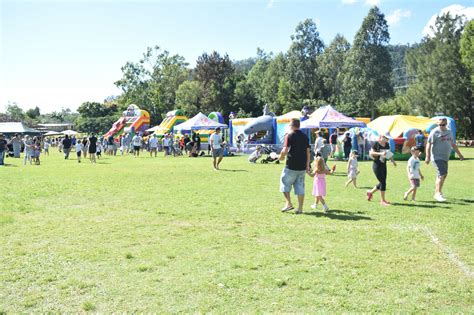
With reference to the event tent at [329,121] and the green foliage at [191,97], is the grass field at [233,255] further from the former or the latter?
the green foliage at [191,97]

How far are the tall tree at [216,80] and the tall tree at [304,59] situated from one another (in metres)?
9.06

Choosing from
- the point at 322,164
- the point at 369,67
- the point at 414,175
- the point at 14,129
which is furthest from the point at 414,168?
the point at 14,129

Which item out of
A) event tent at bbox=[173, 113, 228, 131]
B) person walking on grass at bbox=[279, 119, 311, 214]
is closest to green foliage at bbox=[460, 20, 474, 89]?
event tent at bbox=[173, 113, 228, 131]

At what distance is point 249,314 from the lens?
3920 millimetres

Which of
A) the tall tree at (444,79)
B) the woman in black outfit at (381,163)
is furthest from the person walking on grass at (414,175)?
the tall tree at (444,79)

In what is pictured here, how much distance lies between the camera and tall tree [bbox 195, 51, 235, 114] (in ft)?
215

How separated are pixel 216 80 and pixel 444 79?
3176cm

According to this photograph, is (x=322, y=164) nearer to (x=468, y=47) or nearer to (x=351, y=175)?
(x=351, y=175)

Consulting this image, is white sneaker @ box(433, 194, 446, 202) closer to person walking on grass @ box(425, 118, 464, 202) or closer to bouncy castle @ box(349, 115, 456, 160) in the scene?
person walking on grass @ box(425, 118, 464, 202)

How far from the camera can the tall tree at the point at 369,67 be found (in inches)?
2191

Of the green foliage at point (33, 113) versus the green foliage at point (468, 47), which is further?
the green foliage at point (33, 113)

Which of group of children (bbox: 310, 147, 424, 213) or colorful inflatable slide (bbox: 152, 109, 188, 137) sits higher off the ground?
colorful inflatable slide (bbox: 152, 109, 188, 137)

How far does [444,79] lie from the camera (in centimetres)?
4591

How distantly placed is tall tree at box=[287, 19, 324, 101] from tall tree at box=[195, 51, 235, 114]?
29.7 feet
